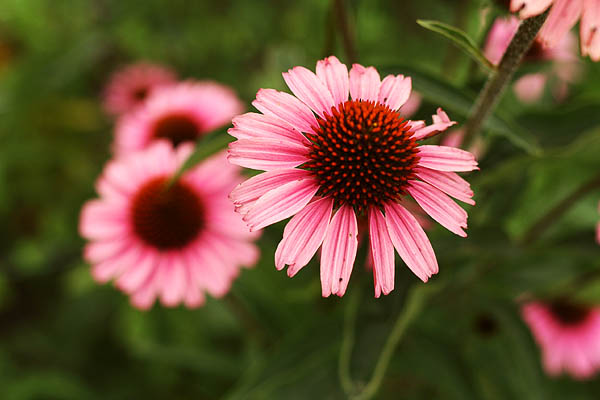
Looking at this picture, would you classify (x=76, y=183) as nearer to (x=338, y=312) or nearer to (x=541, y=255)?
(x=338, y=312)

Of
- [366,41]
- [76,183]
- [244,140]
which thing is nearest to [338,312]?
[244,140]

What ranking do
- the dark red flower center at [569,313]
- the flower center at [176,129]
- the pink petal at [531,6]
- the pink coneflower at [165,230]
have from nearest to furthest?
1. the pink petal at [531,6]
2. the pink coneflower at [165,230]
3. the flower center at [176,129]
4. the dark red flower center at [569,313]

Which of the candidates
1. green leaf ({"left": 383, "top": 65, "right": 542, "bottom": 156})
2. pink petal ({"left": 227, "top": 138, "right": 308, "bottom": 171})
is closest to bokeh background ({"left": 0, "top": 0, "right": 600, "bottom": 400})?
green leaf ({"left": 383, "top": 65, "right": 542, "bottom": 156})

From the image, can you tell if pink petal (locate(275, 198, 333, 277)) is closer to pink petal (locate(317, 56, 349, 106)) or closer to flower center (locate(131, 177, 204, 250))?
pink petal (locate(317, 56, 349, 106))

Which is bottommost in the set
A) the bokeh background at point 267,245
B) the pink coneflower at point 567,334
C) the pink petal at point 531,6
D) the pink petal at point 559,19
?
the pink coneflower at point 567,334

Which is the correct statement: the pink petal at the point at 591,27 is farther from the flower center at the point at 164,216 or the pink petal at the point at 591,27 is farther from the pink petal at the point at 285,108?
the flower center at the point at 164,216

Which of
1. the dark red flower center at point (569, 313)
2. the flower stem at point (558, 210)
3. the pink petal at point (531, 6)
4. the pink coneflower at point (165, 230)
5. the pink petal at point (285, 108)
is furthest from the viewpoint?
the dark red flower center at point (569, 313)

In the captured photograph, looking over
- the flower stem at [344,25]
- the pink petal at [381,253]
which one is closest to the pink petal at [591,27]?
the pink petal at [381,253]

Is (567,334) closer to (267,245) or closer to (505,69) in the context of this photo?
(267,245)
